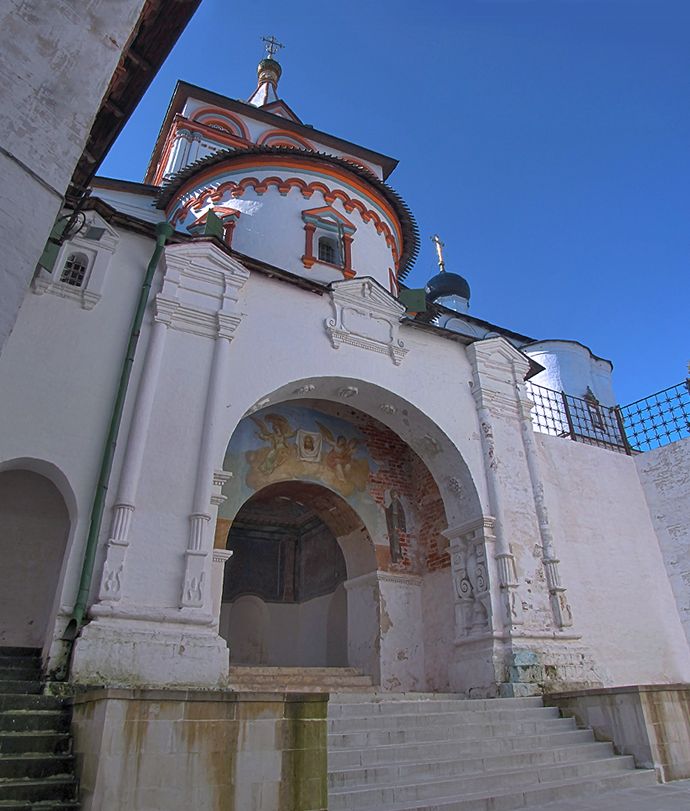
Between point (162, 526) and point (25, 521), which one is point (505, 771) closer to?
point (162, 526)

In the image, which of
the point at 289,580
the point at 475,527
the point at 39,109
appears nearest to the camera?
the point at 39,109

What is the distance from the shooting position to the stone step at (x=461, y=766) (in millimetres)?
4828

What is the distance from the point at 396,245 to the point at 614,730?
9.42 m

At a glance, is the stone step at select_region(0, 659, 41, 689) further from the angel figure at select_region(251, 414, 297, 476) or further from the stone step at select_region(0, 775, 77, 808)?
the angel figure at select_region(251, 414, 297, 476)

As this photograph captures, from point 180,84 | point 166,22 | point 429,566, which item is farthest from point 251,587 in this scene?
point 180,84

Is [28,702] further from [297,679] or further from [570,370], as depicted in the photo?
[570,370]

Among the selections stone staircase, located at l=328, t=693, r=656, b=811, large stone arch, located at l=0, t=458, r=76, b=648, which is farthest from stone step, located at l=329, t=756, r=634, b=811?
large stone arch, located at l=0, t=458, r=76, b=648

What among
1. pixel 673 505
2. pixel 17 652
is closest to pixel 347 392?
pixel 17 652

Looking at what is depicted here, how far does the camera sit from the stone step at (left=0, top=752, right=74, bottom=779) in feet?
12.9

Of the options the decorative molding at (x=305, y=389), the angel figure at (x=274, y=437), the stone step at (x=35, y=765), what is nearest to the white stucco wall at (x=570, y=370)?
the angel figure at (x=274, y=437)

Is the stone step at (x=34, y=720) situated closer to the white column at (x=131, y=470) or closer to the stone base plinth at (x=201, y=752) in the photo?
the stone base plinth at (x=201, y=752)

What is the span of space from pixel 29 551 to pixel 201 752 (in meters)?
4.07

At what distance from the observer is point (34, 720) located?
4.43 metres

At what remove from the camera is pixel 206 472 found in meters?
6.41
